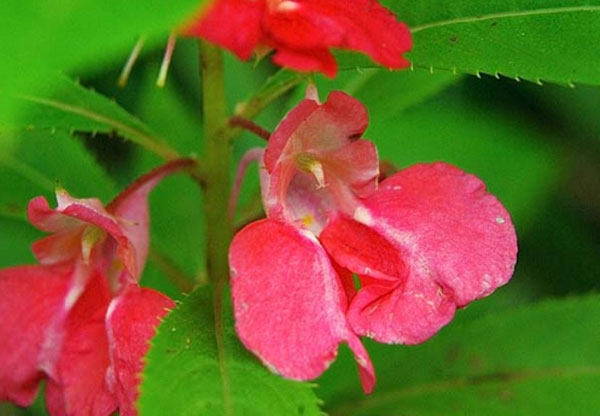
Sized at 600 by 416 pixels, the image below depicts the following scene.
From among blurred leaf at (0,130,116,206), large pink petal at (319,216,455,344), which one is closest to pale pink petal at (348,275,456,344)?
large pink petal at (319,216,455,344)

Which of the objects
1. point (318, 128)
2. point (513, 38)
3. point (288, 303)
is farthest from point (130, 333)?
point (513, 38)

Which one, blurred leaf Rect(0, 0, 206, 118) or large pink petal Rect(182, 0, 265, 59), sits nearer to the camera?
blurred leaf Rect(0, 0, 206, 118)

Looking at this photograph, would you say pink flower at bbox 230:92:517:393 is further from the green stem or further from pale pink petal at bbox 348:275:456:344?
the green stem

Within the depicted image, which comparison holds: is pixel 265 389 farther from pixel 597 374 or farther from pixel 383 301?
pixel 597 374

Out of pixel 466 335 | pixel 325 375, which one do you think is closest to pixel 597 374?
pixel 466 335

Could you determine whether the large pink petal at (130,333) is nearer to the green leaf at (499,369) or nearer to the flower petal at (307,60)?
the flower petal at (307,60)

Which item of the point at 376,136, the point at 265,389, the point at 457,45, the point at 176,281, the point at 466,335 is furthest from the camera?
the point at 376,136
